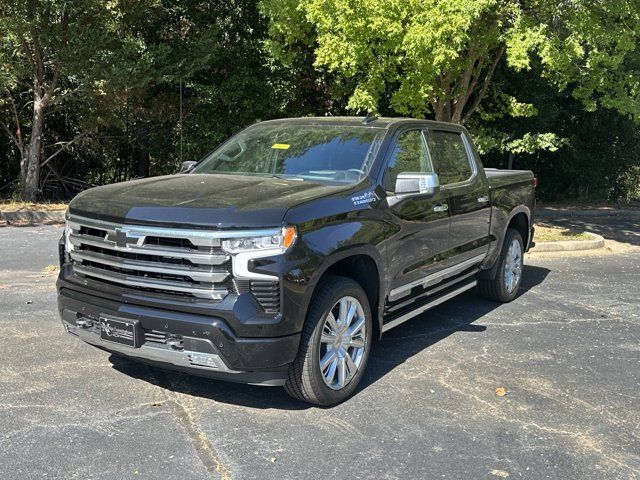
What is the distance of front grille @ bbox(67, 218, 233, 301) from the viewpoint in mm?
3529

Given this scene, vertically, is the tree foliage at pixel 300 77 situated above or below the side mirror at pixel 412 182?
above

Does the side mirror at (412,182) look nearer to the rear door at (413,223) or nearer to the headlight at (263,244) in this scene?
the rear door at (413,223)

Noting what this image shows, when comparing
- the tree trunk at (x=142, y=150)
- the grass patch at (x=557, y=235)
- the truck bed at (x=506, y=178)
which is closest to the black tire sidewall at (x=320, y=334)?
the truck bed at (x=506, y=178)

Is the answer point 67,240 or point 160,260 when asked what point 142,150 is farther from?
point 160,260

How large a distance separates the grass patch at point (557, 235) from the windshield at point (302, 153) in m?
6.82

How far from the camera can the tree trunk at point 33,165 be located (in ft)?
45.5

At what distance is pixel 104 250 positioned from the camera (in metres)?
3.89

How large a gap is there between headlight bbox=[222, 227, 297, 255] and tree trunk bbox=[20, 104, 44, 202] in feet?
39.3

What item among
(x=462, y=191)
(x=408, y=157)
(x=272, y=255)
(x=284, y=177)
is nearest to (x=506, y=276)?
(x=462, y=191)

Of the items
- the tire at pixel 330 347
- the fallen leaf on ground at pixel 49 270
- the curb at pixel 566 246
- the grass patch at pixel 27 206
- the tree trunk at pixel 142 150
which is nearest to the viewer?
the tire at pixel 330 347

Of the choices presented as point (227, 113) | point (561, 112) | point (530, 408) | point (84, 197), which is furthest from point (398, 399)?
point (561, 112)

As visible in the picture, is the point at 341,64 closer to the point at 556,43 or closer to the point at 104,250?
the point at 556,43

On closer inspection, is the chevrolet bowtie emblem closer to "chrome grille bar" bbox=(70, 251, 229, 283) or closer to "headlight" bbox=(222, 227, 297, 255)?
"chrome grille bar" bbox=(70, 251, 229, 283)

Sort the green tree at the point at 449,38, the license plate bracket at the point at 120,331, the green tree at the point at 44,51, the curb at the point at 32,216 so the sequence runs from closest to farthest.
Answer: the license plate bracket at the point at 120,331 < the green tree at the point at 449,38 < the curb at the point at 32,216 < the green tree at the point at 44,51
